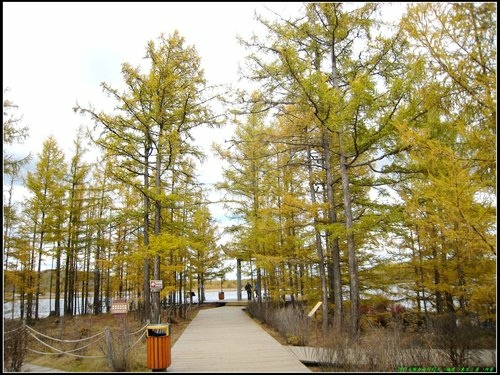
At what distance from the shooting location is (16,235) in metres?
23.4

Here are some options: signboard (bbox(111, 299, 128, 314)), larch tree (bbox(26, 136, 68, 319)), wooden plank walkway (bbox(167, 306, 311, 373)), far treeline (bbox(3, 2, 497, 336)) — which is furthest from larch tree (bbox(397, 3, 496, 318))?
larch tree (bbox(26, 136, 68, 319))

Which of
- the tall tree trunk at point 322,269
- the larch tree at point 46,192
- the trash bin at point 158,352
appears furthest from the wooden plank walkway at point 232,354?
the larch tree at point 46,192

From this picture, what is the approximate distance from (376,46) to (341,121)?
286cm

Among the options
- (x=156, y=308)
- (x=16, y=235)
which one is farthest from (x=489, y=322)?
(x=16, y=235)

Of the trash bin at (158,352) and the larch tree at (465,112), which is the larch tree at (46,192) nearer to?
the trash bin at (158,352)

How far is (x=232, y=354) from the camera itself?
29.2 ft

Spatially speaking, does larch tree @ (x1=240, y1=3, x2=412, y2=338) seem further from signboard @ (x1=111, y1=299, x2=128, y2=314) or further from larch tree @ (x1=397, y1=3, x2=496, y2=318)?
signboard @ (x1=111, y1=299, x2=128, y2=314)

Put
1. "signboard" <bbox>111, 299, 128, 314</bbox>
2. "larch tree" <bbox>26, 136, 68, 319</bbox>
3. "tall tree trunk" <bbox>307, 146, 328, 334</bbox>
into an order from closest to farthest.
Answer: "signboard" <bbox>111, 299, 128, 314</bbox>
"tall tree trunk" <bbox>307, 146, 328, 334</bbox>
"larch tree" <bbox>26, 136, 68, 319</bbox>

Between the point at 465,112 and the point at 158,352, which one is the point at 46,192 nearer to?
the point at 158,352

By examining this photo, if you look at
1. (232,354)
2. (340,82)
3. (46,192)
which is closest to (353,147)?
(340,82)

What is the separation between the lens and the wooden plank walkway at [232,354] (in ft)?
24.3

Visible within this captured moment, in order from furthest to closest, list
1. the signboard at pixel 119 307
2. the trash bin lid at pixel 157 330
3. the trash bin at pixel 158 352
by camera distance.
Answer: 1. the signboard at pixel 119 307
2. the trash bin lid at pixel 157 330
3. the trash bin at pixel 158 352

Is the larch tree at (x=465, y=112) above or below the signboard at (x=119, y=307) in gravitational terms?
above

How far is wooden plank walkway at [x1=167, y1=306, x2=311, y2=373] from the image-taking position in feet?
24.3
